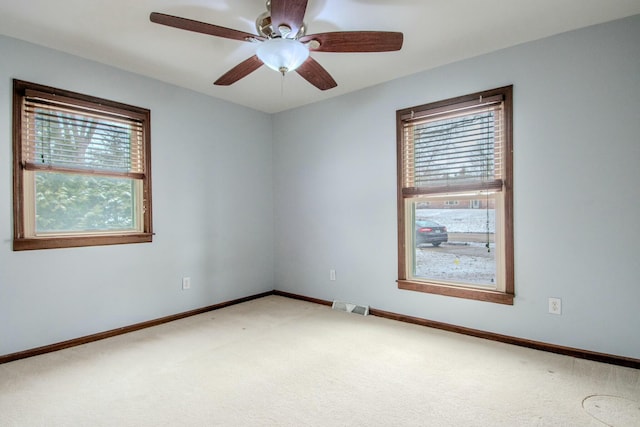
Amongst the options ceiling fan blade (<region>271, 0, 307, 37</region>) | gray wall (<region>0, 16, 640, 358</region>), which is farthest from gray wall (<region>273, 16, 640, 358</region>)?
ceiling fan blade (<region>271, 0, 307, 37</region>)

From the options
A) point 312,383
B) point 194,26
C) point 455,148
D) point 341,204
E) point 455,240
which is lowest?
point 312,383

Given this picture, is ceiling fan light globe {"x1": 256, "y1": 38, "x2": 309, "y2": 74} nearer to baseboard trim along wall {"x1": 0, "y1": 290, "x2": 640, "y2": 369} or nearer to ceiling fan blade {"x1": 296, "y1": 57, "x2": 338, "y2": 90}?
ceiling fan blade {"x1": 296, "y1": 57, "x2": 338, "y2": 90}

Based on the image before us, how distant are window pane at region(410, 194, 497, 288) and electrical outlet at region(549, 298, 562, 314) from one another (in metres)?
0.43

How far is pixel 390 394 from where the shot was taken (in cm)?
199

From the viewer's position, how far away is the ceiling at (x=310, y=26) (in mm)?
2133

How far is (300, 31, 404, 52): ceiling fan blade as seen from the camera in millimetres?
1953

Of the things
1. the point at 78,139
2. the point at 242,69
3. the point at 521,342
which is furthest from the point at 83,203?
the point at 521,342

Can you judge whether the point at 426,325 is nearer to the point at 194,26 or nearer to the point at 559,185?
the point at 559,185

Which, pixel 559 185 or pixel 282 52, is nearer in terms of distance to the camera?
pixel 282 52

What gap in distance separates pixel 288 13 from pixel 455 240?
7.75 ft

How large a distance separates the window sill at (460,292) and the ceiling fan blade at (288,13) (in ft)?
7.92

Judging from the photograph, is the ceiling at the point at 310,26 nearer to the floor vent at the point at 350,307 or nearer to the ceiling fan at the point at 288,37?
the ceiling fan at the point at 288,37

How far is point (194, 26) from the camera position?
6.06ft

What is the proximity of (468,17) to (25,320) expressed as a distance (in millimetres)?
3863
